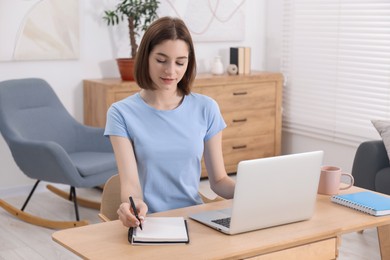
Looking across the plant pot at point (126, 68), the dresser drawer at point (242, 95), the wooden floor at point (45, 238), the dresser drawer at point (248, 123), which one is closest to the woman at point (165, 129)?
the wooden floor at point (45, 238)

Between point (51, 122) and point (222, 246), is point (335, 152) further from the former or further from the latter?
point (222, 246)

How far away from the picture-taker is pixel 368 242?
425 cm

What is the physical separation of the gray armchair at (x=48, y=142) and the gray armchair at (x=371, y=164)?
61.6 inches

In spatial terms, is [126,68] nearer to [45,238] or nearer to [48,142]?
[48,142]

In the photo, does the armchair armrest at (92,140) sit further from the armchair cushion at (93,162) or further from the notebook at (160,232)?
the notebook at (160,232)

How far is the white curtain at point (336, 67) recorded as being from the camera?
5309 mm

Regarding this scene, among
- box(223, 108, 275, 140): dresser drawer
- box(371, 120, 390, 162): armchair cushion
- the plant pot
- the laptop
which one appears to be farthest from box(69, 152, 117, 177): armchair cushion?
the laptop

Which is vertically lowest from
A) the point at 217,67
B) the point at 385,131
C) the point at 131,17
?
the point at 385,131

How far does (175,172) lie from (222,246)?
1.91 ft

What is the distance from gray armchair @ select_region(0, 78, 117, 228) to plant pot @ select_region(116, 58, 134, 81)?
542mm

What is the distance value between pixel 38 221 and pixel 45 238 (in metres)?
0.27

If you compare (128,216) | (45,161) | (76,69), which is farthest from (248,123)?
(128,216)

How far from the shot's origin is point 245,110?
5848mm

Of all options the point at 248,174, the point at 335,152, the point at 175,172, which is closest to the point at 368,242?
the point at 335,152
